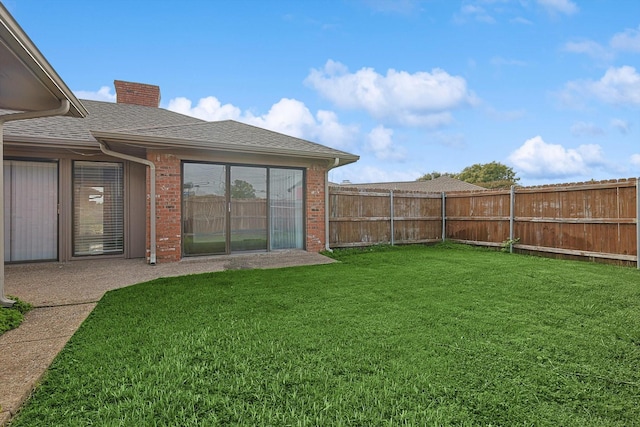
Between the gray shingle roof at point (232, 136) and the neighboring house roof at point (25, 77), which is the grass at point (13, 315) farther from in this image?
the gray shingle roof at point (232, 136)

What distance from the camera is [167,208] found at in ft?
22.0

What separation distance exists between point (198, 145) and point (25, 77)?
3.36 metres

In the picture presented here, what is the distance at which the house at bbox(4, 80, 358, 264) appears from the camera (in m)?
6.47

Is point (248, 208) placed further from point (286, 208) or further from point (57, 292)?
point (57, 292)

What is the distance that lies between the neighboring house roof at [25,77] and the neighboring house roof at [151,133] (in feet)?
A: 6.32

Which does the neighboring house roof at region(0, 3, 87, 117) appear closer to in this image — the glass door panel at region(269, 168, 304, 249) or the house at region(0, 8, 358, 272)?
the house at region(0, 8, 358, 272)

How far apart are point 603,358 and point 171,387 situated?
3290mm

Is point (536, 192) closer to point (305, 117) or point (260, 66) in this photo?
point (260, 66)

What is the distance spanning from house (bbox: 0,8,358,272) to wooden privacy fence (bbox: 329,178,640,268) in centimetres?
146

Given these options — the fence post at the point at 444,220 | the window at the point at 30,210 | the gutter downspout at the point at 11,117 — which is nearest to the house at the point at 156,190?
the window at the point at 30,210

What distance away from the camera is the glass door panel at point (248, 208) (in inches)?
292

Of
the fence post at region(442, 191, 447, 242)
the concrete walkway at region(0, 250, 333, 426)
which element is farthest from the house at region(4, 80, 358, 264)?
the fence post at region(442, 191, 447, 242)

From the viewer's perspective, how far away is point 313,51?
38.9 feet

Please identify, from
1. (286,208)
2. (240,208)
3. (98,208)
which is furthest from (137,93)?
(286,208)
